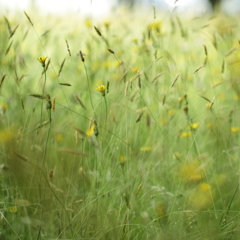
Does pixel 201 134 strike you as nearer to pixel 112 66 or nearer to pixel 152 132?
pixel 152 132

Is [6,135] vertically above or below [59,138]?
above

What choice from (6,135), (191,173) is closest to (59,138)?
(6,135)

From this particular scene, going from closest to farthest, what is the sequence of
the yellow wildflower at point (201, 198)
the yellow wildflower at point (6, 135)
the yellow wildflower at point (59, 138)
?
Result: the yellow wildflower at point (201, 198), the yellow wildflower at point (6, 135), the yellow wildflower at point (59, 138)

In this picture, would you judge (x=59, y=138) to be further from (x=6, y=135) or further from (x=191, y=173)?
(x=191, y=173)

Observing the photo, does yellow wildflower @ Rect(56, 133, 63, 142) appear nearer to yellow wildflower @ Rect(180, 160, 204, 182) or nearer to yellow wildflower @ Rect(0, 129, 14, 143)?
yellow wildflower @ Rect(0, 129, 14, 143)

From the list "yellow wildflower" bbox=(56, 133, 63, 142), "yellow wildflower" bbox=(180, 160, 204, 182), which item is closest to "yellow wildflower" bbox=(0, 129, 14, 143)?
Result: "yellow wildflower" bbox=(56, 133, 63, 142)

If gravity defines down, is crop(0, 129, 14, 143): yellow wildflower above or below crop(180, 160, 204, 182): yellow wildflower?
above

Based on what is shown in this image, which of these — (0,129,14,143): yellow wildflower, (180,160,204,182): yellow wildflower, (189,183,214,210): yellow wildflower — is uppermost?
(0,129,14,143): yellow wildflower

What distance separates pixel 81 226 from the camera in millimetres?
983

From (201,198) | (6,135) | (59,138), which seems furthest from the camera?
(59,138)

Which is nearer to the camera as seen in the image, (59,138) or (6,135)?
(6,135)

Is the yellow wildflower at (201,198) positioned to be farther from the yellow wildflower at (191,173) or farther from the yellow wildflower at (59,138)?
the yellow wildflower at (59,138)

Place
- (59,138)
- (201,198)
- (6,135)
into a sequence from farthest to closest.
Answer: (59,138) → (6,135) → (201,198)

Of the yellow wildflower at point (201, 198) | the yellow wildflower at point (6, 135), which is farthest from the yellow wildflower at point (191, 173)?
the yellow wildflower at point (6, 135)
